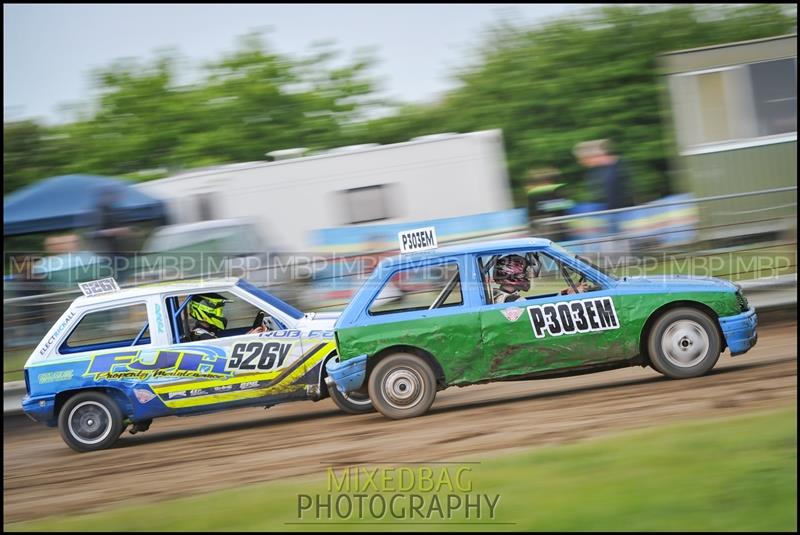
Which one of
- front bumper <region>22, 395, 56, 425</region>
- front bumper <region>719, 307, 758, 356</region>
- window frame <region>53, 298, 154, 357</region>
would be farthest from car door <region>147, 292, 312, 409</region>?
front bumper <region>719, 307, 758, 356</region>

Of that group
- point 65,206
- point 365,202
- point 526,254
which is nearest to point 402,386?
point 526,254

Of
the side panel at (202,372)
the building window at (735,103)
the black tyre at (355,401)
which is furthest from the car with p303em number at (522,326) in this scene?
the building window at (735,103)

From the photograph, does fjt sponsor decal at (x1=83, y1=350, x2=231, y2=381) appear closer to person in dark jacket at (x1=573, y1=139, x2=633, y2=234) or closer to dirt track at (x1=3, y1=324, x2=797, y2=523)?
dirt track at (x1=3, y1=324, x2=797, y2=523)

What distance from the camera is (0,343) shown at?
458 inches

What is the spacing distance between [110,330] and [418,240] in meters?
3.85

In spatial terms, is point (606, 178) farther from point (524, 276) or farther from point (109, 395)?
point (109, 395)

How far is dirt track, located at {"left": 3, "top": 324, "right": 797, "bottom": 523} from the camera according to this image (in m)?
7.66

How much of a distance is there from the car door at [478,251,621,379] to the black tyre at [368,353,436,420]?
2.10ft

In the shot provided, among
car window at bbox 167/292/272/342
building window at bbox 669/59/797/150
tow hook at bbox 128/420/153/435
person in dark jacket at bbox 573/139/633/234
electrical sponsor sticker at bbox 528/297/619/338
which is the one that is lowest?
tow hook at bbox 128/420/153/435

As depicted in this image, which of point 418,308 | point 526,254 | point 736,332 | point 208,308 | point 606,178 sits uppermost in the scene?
point 606,178

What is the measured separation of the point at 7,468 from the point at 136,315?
6.77 ft

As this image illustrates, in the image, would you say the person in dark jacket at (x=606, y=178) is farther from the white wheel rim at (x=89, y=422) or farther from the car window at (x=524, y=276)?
the white wheel rim at (x=89, y=422)

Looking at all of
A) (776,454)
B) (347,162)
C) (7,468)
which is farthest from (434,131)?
(776,454)

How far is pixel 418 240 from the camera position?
30.8 feet
